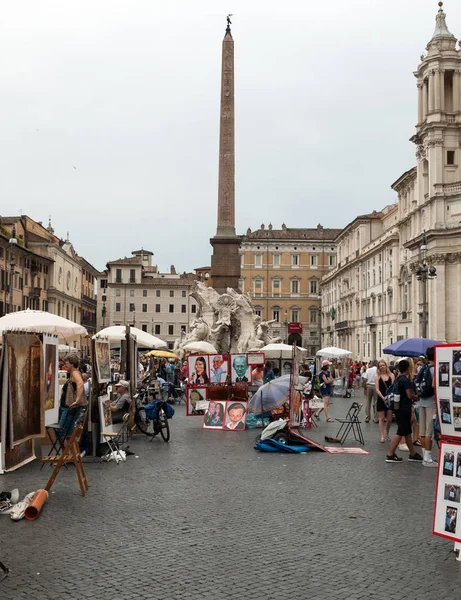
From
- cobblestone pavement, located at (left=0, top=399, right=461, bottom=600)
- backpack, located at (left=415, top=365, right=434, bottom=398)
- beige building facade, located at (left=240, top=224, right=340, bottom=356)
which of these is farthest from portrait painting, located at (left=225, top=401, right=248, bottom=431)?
beige building facade, located at (left=240, top=224, right=340, bottom=356)

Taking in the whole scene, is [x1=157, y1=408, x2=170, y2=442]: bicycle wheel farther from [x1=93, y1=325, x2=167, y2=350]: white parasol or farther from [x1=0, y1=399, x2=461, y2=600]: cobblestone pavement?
[x1=93, y1=325, x2=167, y2=350]: white parasol

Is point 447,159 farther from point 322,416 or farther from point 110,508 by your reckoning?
point 110,508

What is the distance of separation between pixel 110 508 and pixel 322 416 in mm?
13070

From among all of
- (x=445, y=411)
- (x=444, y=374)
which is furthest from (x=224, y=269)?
(x=445, y=411)

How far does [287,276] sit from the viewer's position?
8869 centimetres

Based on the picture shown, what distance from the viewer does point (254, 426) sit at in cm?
1634

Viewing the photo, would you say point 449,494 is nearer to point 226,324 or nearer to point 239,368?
point 239,368

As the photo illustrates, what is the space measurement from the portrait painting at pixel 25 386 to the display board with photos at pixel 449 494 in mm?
4894

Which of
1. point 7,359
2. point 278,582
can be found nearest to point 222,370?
point 7,359

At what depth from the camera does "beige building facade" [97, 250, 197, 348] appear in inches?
3676

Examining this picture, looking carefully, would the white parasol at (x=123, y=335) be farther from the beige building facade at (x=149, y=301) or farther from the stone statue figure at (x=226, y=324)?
the beige building facade at (x=149, y=301)

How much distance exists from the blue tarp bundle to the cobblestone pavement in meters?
1.49

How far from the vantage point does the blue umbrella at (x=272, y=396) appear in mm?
14102

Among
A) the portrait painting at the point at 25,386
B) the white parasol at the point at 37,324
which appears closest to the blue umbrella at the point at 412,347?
the white parasol at the point at 37,324
